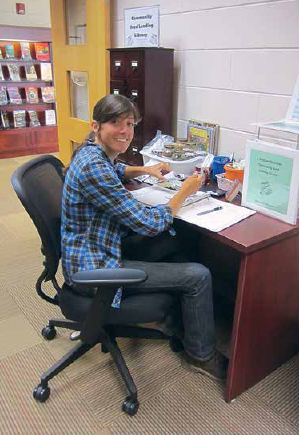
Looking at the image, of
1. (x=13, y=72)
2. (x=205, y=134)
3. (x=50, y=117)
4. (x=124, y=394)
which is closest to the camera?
(x=124, y=394)

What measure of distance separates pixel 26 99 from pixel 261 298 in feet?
15.5

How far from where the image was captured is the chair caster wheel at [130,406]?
1.51 metres

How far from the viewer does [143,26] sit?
251 centimetres

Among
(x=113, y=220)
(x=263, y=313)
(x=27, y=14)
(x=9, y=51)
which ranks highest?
(x=27, y=14)

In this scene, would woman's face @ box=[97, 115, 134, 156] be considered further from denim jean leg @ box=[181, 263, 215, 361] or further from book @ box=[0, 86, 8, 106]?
book @ box=[0, 86, 8, 106]

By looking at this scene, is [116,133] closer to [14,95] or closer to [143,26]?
[143,26]

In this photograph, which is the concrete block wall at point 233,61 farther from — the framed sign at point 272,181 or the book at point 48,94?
the book at point 48,94

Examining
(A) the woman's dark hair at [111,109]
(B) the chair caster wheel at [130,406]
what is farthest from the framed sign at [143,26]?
(B) the chair caster wheel at [130,406]

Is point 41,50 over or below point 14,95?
over

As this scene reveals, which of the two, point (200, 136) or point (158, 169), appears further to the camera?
point (200, 136)

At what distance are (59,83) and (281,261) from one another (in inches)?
104

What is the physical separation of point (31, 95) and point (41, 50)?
23.3 inches

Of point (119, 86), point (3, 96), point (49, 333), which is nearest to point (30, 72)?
point (3, 96)

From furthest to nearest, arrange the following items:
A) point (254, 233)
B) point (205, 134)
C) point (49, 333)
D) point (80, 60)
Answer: point (80, 60) < point (205, 134) < point (49, 333) < point (254, 233)
